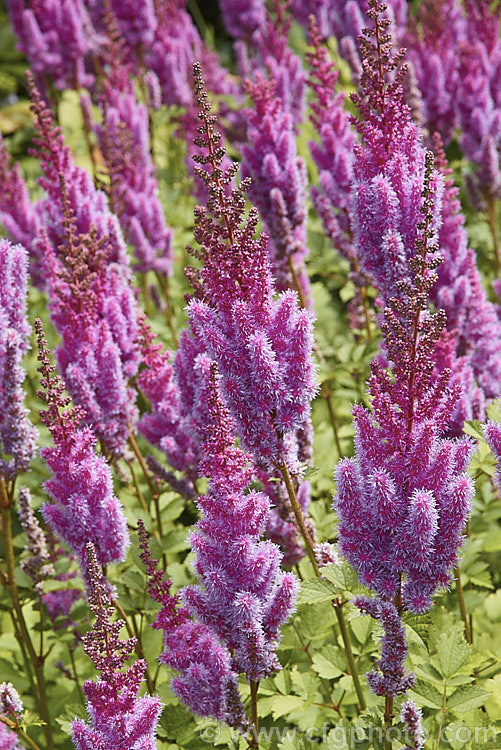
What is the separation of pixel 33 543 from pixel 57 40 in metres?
5.41

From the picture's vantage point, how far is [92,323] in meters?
3.32

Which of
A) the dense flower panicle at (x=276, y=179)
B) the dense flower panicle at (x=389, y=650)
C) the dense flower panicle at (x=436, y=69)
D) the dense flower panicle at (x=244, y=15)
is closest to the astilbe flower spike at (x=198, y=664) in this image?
the dense flower panicle at (x=389, y=650)

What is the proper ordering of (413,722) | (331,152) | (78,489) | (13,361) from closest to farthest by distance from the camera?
(413,722) < (78,489) < (13,361) < (331,152)

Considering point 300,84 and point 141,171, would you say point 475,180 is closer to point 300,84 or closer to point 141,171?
point 300,84

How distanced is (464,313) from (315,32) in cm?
168

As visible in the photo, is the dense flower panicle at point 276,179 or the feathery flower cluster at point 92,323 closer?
the feathery flower cluster at point 92,323

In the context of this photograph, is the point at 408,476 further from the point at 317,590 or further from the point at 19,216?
the point at 19,216

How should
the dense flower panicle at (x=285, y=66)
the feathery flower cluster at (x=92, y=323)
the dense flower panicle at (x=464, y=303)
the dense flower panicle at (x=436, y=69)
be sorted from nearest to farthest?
the feathery flower cluster at (x=92, y=323) → the dense flower panicle at (x=464, y=303) → the dense flower panicle at (x=285, y=66) → the dense flower panicle at (x=436, y=69)

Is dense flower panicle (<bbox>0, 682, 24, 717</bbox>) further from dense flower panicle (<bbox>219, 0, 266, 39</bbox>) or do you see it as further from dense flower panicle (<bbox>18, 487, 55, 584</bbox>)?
dense flower panicle (<bbox>219, 0, 266, 39</bbox>)

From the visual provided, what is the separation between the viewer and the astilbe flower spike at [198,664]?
7.95ft

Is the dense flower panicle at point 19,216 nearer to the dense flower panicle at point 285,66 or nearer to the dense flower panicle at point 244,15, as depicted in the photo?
the dense flower panicle at point 285,66

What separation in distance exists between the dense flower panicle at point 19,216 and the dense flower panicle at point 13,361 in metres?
1.91

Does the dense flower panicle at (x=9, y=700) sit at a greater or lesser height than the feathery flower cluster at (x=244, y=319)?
lesser

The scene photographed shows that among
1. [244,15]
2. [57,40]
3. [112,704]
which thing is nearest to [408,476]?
[112,704]
